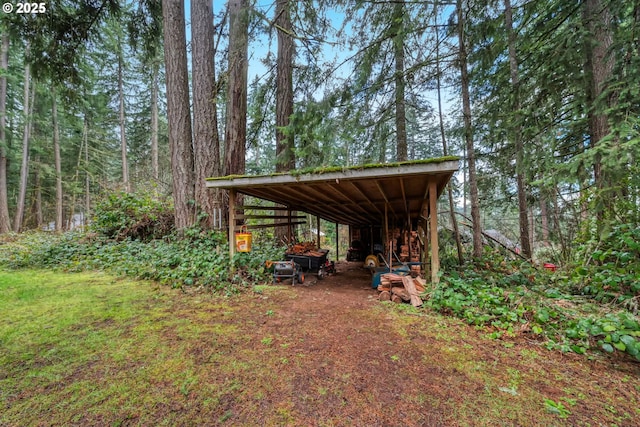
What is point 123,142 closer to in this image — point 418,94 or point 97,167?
point 97,167

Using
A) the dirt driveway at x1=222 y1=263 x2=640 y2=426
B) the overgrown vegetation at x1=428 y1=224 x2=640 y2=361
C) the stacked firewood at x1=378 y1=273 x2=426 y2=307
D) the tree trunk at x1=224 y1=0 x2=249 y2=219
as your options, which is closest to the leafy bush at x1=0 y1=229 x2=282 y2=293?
the tree trunk at x1=224 y1=0 x2=249 y2=219

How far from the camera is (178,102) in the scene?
5836 millimetres

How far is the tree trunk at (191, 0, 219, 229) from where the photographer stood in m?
5.72

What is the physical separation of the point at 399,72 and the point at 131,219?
8145mm

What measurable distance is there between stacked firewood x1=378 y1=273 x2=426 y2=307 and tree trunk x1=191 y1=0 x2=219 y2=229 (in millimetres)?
4242

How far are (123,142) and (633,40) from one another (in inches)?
766

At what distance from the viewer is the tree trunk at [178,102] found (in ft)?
18.8

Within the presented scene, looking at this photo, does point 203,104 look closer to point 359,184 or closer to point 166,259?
point 166,259

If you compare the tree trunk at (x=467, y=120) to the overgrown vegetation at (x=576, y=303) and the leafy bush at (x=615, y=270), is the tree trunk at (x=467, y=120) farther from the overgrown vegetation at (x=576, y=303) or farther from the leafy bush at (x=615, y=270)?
the leafy bush at (x=615, y=270)

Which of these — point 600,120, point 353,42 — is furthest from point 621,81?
point 353,42

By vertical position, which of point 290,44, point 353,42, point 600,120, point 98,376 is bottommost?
point 98,376

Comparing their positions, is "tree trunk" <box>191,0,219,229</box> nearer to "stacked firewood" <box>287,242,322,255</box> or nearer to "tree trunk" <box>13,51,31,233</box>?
"stacked firewood" <box>287,242,322,255</box>

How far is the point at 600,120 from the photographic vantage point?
392 cm

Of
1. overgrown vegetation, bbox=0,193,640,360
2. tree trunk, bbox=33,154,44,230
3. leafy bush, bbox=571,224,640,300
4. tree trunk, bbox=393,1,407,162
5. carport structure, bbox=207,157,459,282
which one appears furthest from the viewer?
tree trunk, bbox=33,154,44,230
